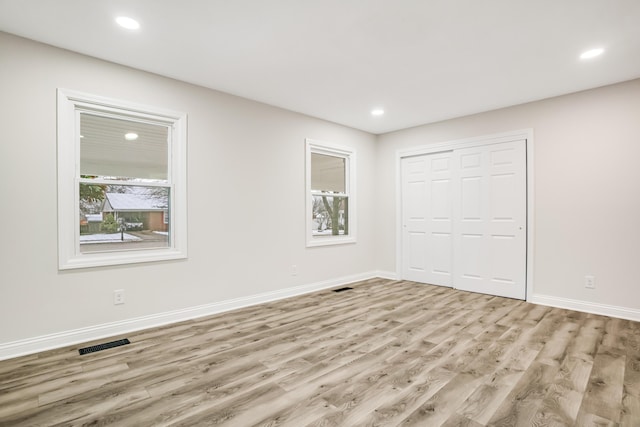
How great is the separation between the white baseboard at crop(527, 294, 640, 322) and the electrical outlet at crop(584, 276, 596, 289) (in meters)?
0.19

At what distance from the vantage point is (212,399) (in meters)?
2.04

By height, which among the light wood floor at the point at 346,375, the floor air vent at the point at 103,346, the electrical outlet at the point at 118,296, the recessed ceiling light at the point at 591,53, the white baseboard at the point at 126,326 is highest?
the recessed ceiling light at the point at 591,53

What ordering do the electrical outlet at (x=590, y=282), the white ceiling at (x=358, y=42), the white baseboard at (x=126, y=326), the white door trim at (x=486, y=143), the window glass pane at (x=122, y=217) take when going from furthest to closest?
the white door trim at (x=486, y=143) < the electrical outlet at (x=590, y=282) < the window glass pane at (x=122, y=217) < the white baseboard at (x=126, y=326) < the white ceiling at (x=358, y=42)

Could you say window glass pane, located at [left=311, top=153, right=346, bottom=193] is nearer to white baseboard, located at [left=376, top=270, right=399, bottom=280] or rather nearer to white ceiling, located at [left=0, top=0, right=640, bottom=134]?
white ceiling, located at [left=0, top=0, right=640, bottom=134]

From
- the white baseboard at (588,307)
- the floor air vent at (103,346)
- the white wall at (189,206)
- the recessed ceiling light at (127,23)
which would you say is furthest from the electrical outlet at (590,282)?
the recessed ceiling light at (127,23)

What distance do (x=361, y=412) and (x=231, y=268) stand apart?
249 centimetres

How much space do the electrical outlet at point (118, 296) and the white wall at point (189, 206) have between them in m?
0.03

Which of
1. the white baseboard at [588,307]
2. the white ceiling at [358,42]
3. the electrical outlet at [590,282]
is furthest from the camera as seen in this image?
the electrical outlet at [590,282]

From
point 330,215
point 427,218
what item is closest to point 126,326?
point 330,215

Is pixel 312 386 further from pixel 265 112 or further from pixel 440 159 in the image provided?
pixel 440 159

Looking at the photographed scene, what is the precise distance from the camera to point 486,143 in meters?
4.70

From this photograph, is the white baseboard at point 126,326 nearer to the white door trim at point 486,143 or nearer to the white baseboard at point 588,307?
the white door trim at point 486,143

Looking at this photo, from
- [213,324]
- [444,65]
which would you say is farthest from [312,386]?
[444,65]

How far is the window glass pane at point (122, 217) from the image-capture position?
3104mm
